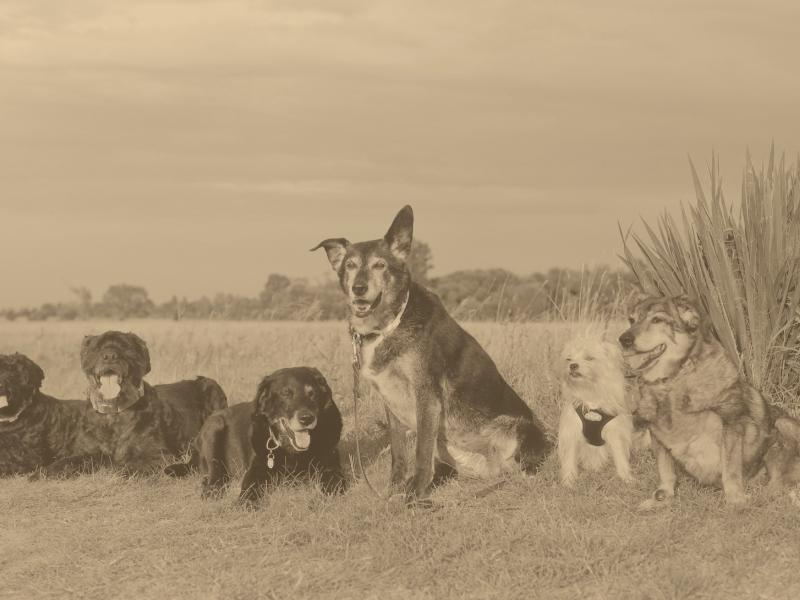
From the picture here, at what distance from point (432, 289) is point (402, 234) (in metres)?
8.01

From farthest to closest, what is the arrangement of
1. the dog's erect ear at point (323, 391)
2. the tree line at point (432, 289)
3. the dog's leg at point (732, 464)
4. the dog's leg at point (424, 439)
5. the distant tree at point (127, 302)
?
the distant tree at point (127, 302)
the tree line at point (432, 289)
the dog's erect ear at point (323, 391)
the dog's leg at point (424, 439)
the dog's leg at point (732, 464)

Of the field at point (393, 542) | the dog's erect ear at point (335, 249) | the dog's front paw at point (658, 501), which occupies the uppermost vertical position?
the dog's erect ear at point (335, 249)

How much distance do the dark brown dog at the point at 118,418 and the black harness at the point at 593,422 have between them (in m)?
3.70

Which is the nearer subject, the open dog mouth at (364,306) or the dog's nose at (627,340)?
the dog's nose at (627,340)

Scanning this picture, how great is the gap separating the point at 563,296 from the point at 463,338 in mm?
4707

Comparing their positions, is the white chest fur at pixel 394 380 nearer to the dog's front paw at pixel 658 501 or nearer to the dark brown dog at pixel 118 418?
the dog's front paw at pixel 658 501

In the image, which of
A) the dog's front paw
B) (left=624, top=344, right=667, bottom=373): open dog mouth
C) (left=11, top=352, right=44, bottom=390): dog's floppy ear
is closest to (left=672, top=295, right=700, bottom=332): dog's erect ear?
(left=624, top=344, right=667, bottom=373): open dog mouth

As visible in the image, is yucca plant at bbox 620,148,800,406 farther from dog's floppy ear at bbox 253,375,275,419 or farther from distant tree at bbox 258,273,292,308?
distant tree at bbox 258,273,292,308

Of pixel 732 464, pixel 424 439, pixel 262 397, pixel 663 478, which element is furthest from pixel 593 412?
pixel 262 397

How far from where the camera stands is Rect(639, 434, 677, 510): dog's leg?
6.25 meters

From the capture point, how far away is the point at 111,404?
8117 mm

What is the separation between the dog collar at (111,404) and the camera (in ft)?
26.6

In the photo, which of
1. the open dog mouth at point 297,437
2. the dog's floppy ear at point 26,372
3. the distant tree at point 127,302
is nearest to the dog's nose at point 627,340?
the open dog mouth at point 297,437

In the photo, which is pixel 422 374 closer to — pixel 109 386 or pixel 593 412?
pixel 593 412
